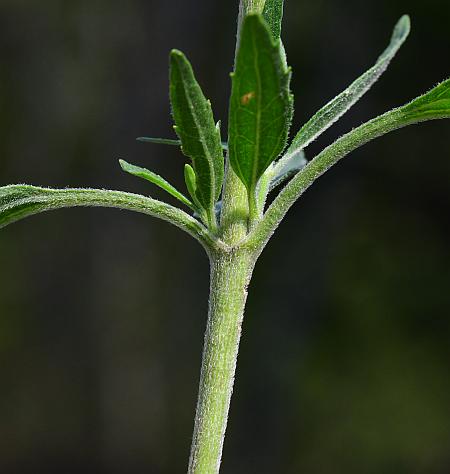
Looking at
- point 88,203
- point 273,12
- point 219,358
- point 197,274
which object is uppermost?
point 197,274

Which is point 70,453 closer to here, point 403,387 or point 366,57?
point 403,387

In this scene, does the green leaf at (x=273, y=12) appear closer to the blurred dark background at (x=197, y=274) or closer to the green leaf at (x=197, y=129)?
the green leaf at (x=197, y=129)

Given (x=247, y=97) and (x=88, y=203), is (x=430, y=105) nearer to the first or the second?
(x=247, y=97)

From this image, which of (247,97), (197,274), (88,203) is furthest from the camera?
(197,274)

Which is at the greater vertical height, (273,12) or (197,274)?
(197,274)

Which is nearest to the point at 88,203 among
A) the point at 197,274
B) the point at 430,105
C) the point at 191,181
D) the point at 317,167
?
the point at 191,181

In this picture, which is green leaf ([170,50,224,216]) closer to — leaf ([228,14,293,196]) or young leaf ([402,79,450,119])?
leaf ([228,14,293,196])

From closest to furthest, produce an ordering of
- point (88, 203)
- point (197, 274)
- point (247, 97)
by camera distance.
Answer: point (247, 97) → point (88, 203) → point (197, 274)
